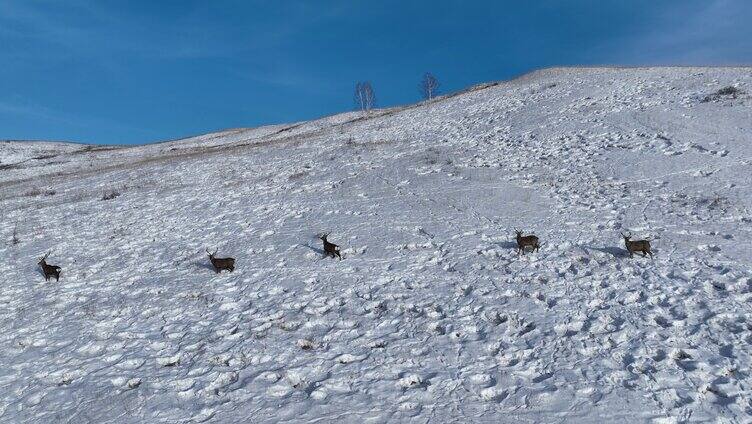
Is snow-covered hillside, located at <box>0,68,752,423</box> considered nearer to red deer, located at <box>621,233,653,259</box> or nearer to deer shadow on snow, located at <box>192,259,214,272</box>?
deer shadow on snow, located at <box>192,259,214,272</box>

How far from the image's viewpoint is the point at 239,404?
825 cm

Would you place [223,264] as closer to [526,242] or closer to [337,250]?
[337,250]

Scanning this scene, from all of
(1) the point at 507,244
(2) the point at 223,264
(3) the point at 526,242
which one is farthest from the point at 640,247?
(2) the point at 223,264

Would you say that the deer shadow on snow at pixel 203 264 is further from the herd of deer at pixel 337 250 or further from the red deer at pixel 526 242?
the red deer at pixel 526 242

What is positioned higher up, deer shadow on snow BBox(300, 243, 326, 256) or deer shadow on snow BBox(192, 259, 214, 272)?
deer shadow on snow BBox(192, 259, 214, 272)

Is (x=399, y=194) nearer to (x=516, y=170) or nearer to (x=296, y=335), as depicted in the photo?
(x=516, y=170)

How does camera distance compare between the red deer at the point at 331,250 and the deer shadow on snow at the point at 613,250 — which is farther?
the red deer at the point at 331,250

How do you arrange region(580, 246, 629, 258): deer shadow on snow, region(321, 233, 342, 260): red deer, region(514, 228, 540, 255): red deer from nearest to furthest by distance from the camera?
region(580, 246, 629, 258): deer shadow on snow
region(514, 228, 540, 255): red deer
region(321, 233, 342, 260): red deer

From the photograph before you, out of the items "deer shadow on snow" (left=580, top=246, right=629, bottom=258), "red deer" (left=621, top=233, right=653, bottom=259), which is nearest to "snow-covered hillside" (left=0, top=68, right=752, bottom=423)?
"deer shadow on snow" (left=580, top=246, right=629, bottom=258)

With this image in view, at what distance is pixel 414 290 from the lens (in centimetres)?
1195

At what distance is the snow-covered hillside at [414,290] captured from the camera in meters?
8.20

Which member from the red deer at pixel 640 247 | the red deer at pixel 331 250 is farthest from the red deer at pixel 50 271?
the red deer at pixel 640 247

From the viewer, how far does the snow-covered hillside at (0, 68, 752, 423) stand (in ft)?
26.9

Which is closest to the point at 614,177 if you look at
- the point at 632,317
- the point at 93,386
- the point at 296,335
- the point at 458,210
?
the point at 458,210
